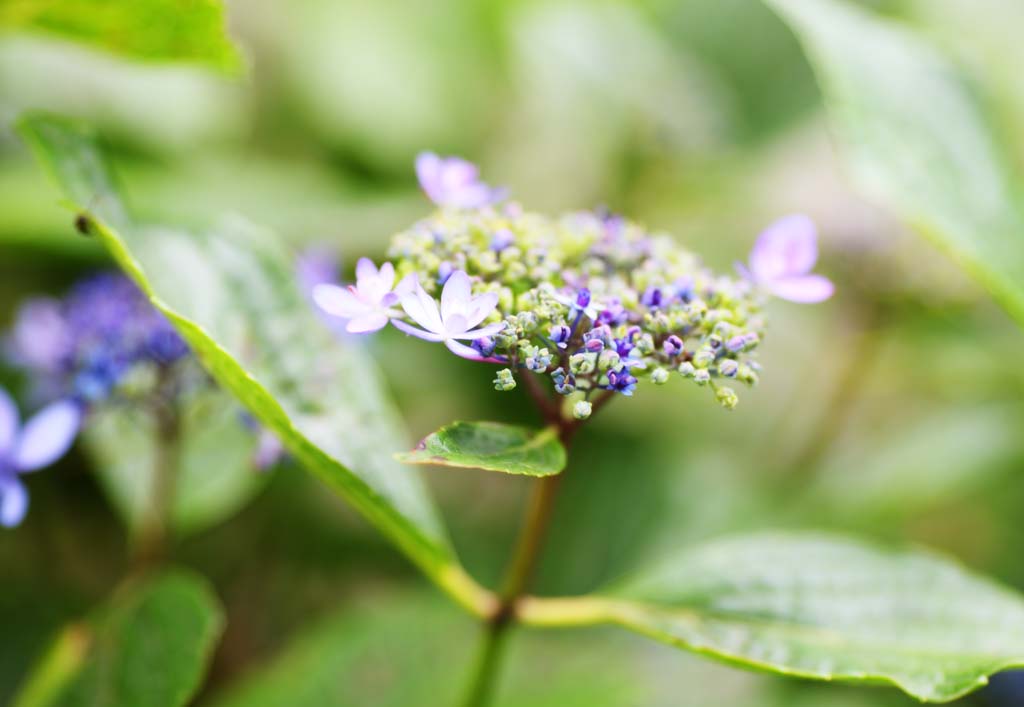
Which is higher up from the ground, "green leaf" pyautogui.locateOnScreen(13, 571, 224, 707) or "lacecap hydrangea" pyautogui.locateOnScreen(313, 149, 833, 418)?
"lacecap hydrangea" pyautogui.locateOnScreen(313, 149, 833, 418)

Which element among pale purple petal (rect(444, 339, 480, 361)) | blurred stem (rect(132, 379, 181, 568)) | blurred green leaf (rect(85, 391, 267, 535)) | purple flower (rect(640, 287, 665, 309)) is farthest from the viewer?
blurred green leaf (rect(85, 391, 267, 535))

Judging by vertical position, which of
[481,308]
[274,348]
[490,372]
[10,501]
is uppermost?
[481,308]

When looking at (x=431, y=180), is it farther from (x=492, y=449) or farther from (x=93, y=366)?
(x=93, y=366)

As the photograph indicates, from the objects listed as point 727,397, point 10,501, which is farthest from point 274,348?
point 727,397

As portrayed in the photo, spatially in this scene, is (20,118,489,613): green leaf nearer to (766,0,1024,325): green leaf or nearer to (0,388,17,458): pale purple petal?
(0,388,17,458): pale purple petal

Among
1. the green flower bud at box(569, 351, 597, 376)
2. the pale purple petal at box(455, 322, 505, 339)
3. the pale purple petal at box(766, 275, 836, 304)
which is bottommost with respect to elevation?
the green flower bud at box(569, 351, 597, 376)

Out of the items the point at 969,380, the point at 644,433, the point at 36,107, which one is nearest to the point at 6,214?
the point at 36,107

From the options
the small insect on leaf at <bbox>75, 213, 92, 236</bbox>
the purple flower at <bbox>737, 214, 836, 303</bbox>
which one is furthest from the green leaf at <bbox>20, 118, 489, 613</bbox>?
the purple flower at <bbox>737, 214, 836, 303</bbox>
